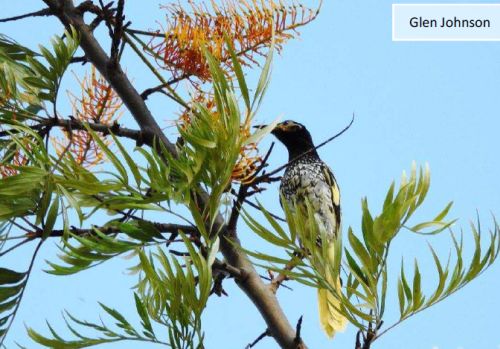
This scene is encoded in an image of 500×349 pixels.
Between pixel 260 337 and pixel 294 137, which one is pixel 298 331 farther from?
pixel 294 137

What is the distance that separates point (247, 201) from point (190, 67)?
30cm

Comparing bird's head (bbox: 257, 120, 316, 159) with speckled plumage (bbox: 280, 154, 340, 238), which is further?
bird's head (bbox: 257, 120, 316, 159)

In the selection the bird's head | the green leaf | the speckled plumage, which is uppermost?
the bird's head

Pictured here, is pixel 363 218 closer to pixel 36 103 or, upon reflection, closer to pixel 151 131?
pixel 151 131

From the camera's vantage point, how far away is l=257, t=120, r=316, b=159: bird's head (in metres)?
2.48

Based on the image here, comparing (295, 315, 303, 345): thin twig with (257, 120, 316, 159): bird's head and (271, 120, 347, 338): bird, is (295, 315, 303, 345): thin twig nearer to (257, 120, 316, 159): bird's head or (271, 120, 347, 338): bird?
(271, 120, 347, 338): bird

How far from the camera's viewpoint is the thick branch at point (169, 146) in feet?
4.08

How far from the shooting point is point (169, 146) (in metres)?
1.31

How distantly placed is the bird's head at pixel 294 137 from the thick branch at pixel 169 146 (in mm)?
1080

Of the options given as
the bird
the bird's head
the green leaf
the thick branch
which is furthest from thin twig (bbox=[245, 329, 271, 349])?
the bird's head

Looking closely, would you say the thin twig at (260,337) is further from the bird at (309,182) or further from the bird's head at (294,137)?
the bird's head at (294,137)

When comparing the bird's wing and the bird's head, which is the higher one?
the bird's head

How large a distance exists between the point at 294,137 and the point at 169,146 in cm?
121

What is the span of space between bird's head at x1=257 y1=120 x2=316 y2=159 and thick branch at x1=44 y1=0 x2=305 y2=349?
108 centimetres
